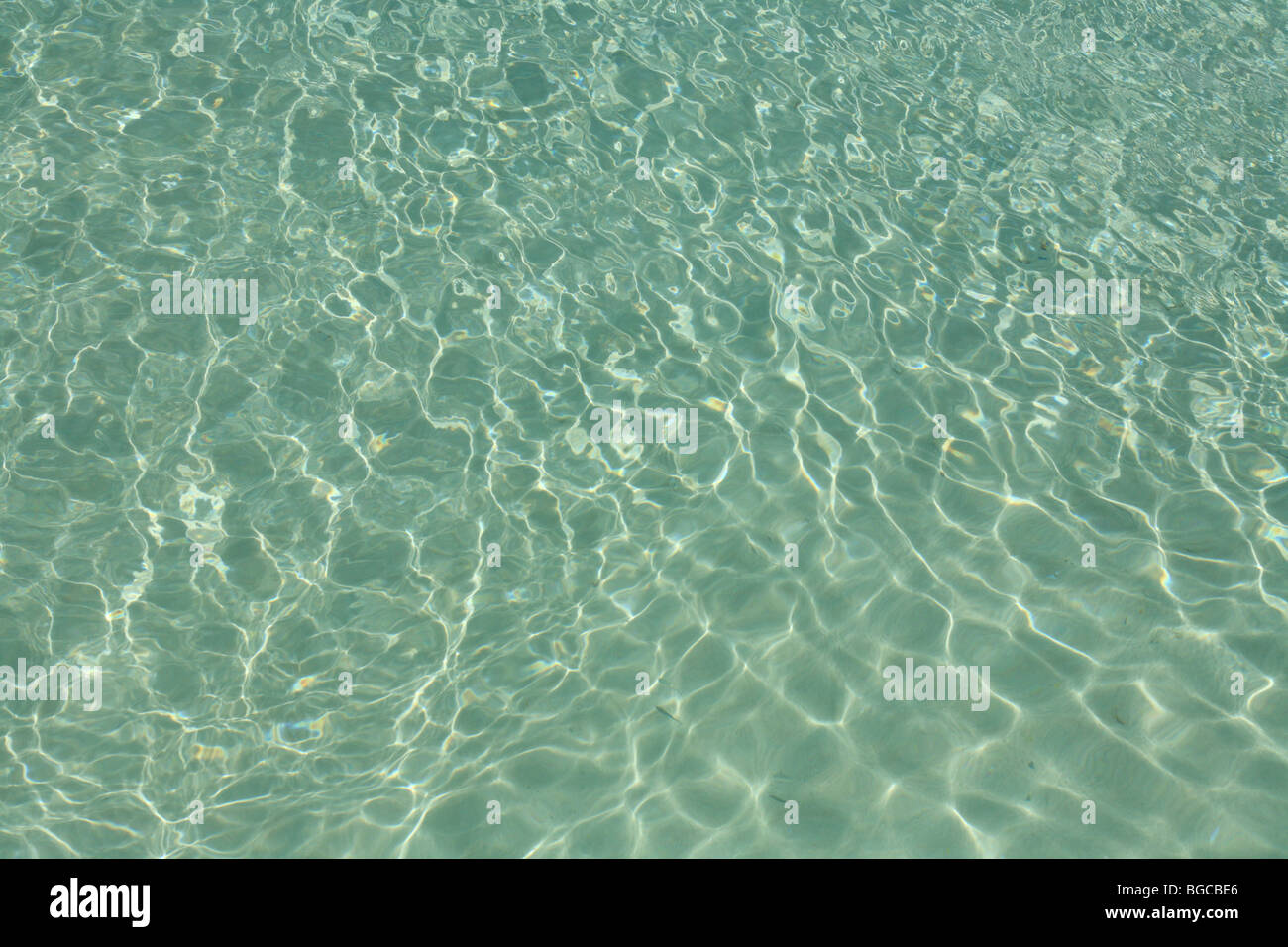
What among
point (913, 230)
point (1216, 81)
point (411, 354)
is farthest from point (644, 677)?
point (1216, 81)

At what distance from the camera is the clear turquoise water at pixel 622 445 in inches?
180

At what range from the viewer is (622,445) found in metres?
5.68

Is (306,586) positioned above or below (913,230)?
below

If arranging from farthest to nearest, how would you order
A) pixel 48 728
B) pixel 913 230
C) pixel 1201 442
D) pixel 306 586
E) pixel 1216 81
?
1. pixel 1216 81
2. pixel 913 230
3. pixel 1201 442
4. pixel 306 586
5. pixel 48 728

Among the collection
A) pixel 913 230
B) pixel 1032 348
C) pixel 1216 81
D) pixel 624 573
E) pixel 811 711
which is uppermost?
pixel 1216 81

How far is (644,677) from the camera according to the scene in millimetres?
4852

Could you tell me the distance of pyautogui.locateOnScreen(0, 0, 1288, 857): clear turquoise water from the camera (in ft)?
15.0

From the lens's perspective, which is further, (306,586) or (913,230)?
(913,230)

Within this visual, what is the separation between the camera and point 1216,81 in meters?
8.37

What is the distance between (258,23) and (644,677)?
18.5 feet

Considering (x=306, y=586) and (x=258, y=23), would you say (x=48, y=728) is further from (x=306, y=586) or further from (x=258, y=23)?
(x=258, y=23)

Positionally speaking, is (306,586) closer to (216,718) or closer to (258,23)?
(216,718)
